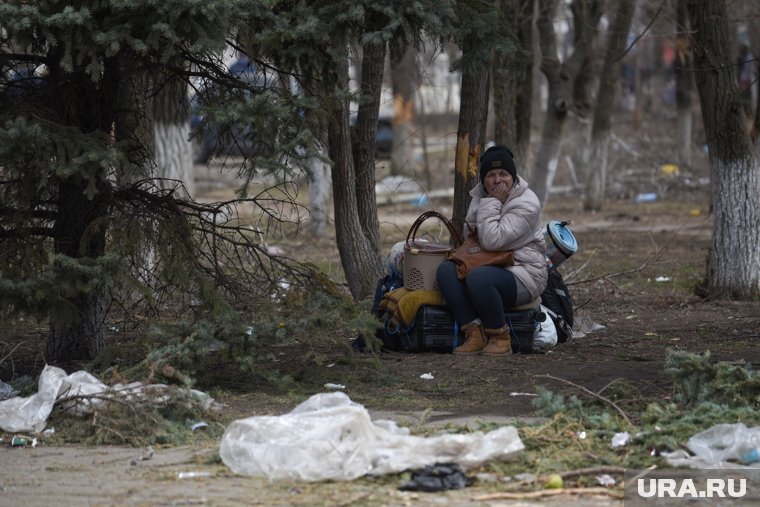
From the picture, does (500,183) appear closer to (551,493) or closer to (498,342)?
(498,342)

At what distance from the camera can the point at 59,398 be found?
6.18m

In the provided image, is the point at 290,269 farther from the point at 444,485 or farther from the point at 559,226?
the point at 444,485

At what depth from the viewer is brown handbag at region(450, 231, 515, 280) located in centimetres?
781

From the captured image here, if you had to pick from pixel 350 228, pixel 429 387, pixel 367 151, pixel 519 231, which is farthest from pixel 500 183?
pixel 367 151

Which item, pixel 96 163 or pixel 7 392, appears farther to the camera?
pixel 7 392

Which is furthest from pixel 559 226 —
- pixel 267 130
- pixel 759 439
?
→ pixel 759 439

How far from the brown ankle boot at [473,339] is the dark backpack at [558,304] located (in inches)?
24.3

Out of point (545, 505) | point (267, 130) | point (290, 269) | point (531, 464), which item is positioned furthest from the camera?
point (290, 269)

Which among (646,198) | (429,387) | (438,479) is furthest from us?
(646,198)

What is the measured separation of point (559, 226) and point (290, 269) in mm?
2122

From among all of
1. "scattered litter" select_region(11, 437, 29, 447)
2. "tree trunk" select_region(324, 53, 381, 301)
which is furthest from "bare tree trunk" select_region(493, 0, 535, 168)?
"scattered litter" select_region(11, 437, 29, 447)

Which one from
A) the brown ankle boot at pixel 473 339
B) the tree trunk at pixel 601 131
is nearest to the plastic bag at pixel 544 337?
the brown ankle boot at pixel 473 339

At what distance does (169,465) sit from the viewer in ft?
17.3

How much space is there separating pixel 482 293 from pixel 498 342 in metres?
0.41
